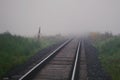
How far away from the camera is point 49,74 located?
1203 centimetres

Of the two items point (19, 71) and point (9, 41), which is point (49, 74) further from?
point (9, 41)

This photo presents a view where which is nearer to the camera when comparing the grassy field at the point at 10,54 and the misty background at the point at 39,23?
the grassy field at the point at 10,54

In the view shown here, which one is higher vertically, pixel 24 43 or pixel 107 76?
pixel 24 43

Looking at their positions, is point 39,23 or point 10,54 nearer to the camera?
point 10,54

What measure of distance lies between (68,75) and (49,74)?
0.93m

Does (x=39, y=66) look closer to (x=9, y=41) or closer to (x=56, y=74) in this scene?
(x=56, y=74)

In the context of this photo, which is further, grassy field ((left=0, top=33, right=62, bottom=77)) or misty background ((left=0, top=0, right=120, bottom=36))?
misty background ((left=0, top=0, right=120, bottom=36))

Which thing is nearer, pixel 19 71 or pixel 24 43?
pixel 19 71

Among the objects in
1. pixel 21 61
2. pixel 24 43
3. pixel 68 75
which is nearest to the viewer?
pixel 68 75

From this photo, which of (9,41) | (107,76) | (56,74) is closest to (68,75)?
(56,74)

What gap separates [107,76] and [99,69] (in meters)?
1.73

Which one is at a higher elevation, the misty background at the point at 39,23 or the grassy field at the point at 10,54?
the misty background at the point at 39,23

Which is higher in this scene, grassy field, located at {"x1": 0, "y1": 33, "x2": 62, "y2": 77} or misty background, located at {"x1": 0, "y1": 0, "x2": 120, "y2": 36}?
misty background, located at {"x1": 0, "y1": 0, "x2": 120, "y2": 36}

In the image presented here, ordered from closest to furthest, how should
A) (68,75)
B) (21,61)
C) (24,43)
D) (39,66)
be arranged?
1. (68,75)
2. (39,66)
3. (21,61)
4. (24,43)
